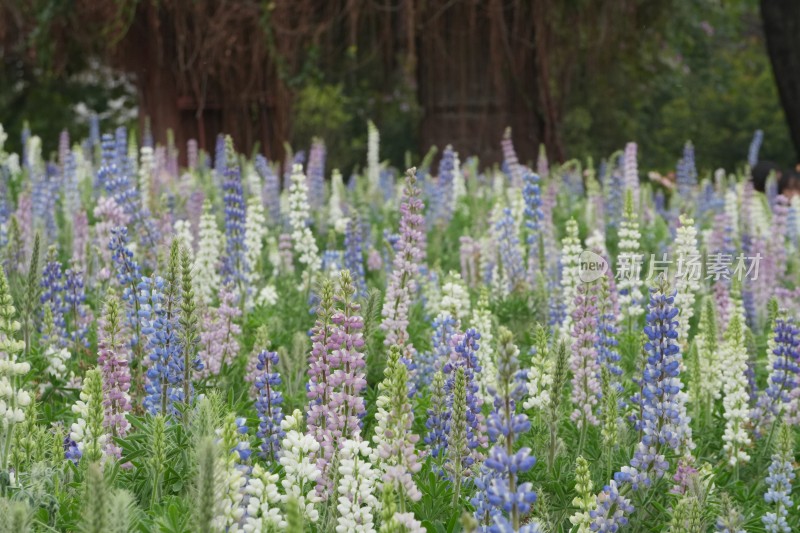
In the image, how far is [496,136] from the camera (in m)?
11.1

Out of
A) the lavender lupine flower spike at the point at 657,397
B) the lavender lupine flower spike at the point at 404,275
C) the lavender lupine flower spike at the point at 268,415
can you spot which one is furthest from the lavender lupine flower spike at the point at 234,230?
the lavender lupine flower spike at the point at 657,397

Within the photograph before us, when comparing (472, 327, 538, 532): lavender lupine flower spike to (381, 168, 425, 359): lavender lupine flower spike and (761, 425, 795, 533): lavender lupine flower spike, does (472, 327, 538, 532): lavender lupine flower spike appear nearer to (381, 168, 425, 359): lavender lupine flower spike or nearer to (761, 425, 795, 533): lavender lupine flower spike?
(761, 425, 795, 533): lavender lupine flower spike

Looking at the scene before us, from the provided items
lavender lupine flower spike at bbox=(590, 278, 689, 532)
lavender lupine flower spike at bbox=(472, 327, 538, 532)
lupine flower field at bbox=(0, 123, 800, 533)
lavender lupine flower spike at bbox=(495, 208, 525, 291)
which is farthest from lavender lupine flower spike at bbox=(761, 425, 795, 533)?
lavender lupine flower spike at bbox=(495, 208, 525, 291)

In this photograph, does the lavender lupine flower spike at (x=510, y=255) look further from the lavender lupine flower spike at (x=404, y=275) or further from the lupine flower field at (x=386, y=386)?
the lavender lupine flower spike at (x=404, y=275)

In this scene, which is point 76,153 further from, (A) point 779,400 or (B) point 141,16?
(A) point 779,400

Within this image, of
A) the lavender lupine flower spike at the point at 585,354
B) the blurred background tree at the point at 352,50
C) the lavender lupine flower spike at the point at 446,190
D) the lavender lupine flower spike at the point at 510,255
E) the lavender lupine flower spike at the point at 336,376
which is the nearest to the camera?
the lavender lupine flower spike at the point at 336,376

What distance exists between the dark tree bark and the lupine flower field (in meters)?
5.52

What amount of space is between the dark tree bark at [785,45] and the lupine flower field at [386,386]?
5.52 meters

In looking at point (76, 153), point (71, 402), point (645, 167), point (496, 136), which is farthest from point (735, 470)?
point (645, 167)

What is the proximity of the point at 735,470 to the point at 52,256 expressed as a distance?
2611 mm

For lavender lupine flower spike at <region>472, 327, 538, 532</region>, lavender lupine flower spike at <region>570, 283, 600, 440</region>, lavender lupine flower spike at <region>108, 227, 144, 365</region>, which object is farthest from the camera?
lavender lupine flower spike at <region>108, 227, 144, 365</region>

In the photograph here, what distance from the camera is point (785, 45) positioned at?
1163 centimetres

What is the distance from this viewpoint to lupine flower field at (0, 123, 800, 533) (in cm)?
A: 241

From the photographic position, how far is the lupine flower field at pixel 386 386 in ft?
7.92
